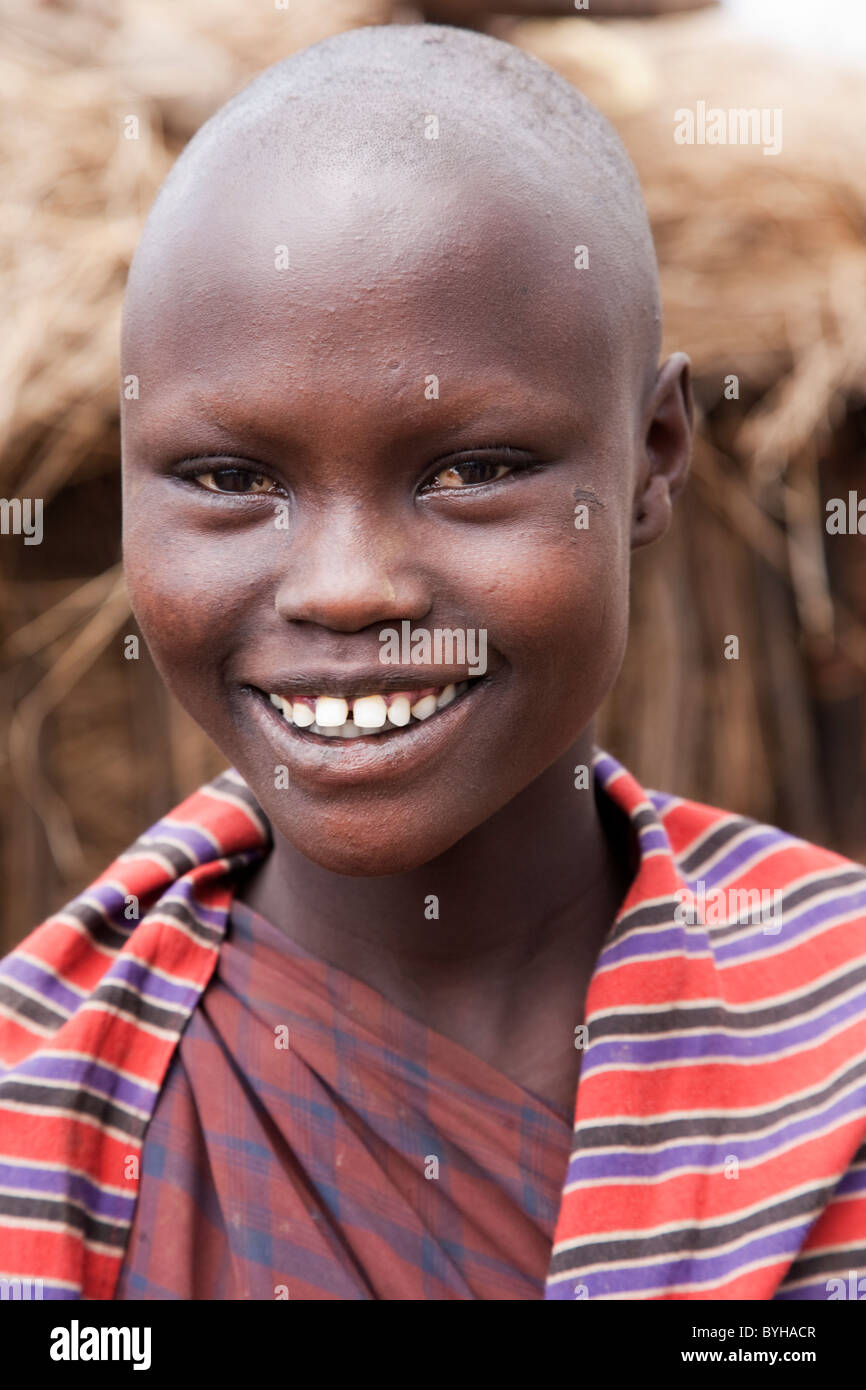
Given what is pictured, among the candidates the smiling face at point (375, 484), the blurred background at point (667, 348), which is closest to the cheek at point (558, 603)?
the smiling face at point (375, 484)

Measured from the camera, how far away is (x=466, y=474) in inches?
43.7

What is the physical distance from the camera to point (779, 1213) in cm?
119

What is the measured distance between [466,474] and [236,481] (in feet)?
0.58

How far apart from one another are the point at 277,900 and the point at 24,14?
76.3 inches

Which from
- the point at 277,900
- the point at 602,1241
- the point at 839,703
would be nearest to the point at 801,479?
the point at 839,703

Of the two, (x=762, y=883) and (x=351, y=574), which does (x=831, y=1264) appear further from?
(x=351, y=574)

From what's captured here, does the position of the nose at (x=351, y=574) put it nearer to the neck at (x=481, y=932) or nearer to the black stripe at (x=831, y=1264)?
the neck at (x=481, y=932)

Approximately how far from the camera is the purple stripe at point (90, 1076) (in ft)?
4.08

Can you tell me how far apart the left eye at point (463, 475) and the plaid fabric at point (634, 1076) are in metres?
0.45

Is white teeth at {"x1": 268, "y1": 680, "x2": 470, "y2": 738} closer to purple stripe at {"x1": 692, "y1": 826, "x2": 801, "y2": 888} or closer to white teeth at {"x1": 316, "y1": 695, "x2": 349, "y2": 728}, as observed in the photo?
white teeth at {"x1": 316, "y1": 695, "x2": 349, "y2": 728}

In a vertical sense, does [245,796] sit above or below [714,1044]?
above

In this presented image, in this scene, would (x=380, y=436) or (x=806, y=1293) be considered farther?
(x=806, y=1293)

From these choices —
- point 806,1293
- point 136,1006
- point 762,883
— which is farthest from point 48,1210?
point 762,883
